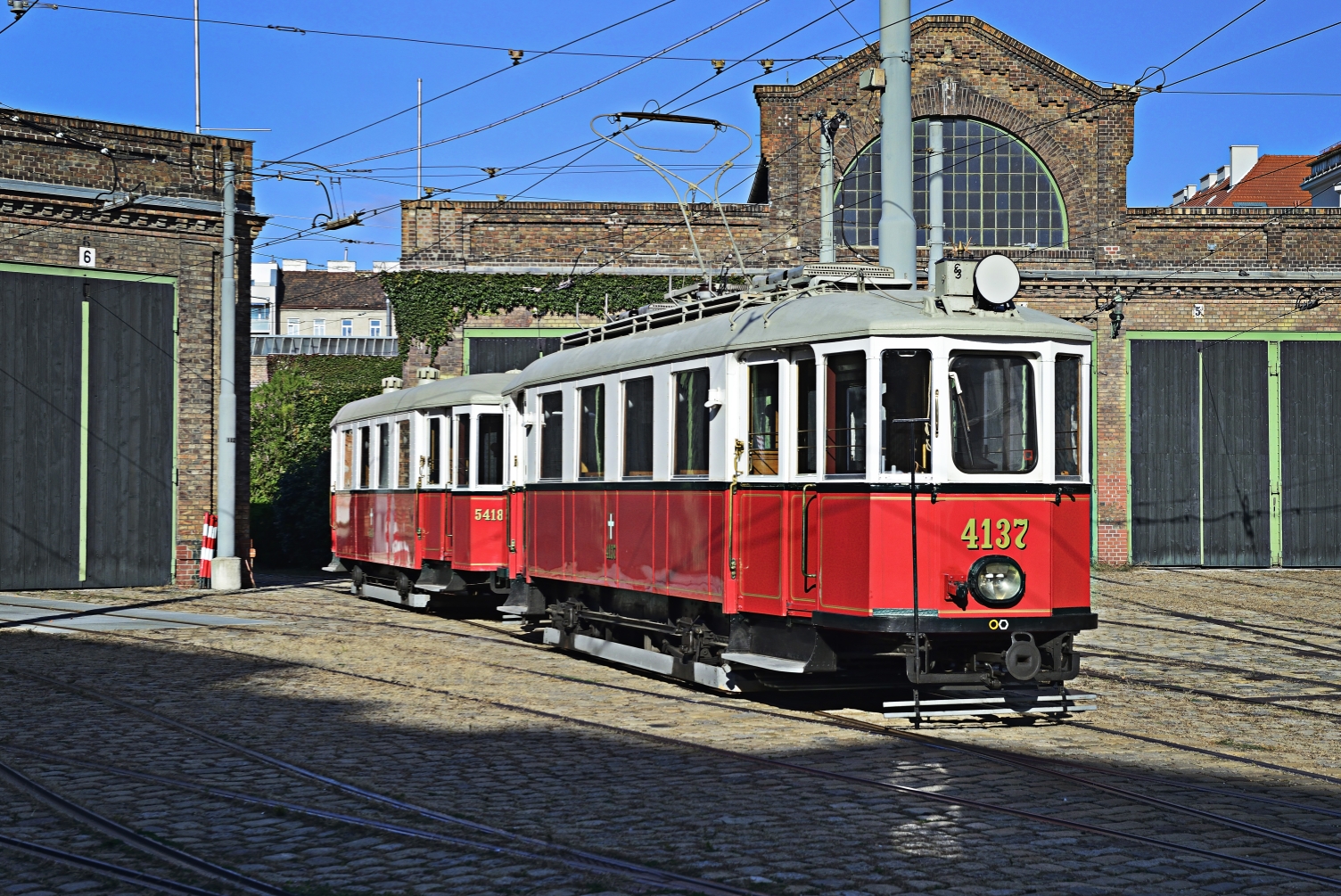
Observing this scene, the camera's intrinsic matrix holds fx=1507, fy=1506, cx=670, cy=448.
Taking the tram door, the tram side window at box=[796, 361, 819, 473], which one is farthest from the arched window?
the tram side window at box=[796, 361, 819, 473]

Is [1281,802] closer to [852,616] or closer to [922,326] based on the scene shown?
[852,616]

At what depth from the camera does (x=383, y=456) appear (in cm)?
2309

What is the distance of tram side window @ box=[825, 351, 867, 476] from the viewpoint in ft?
34.7

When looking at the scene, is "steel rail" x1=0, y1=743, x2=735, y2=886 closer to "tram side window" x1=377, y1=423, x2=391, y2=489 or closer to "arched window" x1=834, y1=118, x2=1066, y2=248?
"tram side window" x1=377, y1=423, x2=391, y2=489

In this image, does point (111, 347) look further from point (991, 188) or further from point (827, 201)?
point (991, 188)

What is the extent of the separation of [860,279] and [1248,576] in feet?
67.8

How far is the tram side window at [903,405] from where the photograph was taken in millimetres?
10375

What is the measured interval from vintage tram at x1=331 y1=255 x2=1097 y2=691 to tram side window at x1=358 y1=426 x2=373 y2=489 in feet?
33.4

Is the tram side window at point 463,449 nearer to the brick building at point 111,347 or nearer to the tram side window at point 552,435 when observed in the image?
the tram side window at point 552,435

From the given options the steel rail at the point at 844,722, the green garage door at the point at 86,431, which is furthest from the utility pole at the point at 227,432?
the steel rail at the point at 844,722

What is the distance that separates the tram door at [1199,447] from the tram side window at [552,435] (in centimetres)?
1892

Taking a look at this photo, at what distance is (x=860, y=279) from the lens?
38.7 feet

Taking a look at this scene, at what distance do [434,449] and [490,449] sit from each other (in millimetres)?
1405

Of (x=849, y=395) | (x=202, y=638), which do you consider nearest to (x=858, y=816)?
(x=849, y=395)
